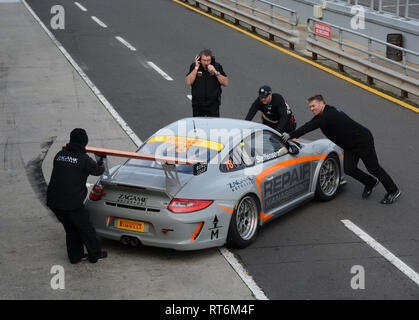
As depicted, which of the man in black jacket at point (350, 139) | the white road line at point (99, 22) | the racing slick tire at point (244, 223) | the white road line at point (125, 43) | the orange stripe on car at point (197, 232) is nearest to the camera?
the orange stripe on car at point (197, 232)

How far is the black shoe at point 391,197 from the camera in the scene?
10758mm

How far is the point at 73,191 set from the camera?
832 centimetres

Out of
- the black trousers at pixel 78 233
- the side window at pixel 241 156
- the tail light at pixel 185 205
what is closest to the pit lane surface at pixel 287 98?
the tail light at pixel 185 205

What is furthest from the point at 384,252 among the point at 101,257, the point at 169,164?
the point at 101,257

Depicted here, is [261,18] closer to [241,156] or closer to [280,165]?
[280,165]

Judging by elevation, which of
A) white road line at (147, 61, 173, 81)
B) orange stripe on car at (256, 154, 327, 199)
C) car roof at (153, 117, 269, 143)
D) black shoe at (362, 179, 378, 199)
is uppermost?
car roof at (153, 117, 269, 143)

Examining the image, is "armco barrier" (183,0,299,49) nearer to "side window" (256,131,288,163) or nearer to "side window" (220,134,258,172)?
"side window" (256,131,288,163)

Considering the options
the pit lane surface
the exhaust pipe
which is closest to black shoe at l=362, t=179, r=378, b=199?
the pit lane surface

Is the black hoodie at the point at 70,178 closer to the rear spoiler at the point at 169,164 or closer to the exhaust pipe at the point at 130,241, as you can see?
the rear spoiler at the point at 169,164

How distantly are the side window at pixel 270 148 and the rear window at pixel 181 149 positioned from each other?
29.4 inches

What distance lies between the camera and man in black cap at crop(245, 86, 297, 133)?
11.4m

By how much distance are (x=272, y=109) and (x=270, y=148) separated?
1830 mm

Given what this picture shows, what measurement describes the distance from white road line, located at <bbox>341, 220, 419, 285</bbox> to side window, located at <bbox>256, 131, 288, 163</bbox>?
54.2 inches
